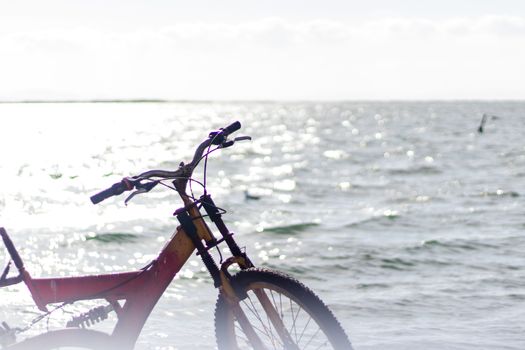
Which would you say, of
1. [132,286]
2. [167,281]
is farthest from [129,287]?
[167,281]

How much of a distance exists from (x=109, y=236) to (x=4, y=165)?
123ft

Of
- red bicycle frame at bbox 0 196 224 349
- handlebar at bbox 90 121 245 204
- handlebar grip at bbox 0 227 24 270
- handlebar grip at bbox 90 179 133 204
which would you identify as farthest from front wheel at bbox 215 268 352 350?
→ handlebar grip at bbox 0 227 24 270

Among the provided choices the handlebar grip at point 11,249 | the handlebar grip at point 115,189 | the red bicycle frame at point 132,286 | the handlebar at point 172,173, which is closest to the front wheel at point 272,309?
the red bicycle frame at point 132,286

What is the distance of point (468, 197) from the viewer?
27.6 meters

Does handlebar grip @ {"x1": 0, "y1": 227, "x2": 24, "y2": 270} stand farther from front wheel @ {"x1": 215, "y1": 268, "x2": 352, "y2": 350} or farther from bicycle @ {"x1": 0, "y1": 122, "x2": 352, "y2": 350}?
front wheel @ {"x1": 215, "y1": 268, "x2": 352, "y2": 350}

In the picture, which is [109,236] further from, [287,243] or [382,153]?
[382,153]

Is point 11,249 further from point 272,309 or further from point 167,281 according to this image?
point 272,309

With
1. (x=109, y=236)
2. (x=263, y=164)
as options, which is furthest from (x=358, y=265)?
(x=263, y=164)

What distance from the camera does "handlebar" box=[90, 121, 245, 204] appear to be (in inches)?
179

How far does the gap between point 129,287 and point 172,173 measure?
26.3 inches

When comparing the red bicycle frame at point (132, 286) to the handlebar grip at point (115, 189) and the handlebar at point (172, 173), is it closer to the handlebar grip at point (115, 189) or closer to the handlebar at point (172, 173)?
the handlebar at point (172, 173)

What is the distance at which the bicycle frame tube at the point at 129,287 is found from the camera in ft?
15.8

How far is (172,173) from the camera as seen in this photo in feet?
15.6

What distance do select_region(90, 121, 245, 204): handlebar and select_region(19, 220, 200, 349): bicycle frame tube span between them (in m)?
0.32
